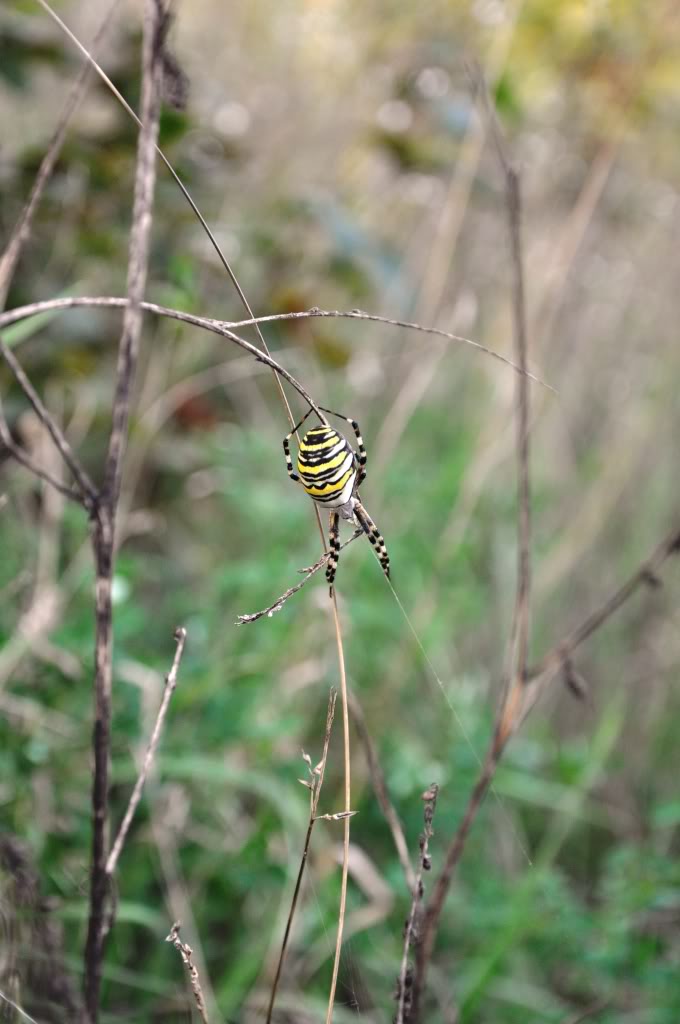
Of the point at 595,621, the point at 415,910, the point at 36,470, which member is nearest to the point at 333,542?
the point at 595,621

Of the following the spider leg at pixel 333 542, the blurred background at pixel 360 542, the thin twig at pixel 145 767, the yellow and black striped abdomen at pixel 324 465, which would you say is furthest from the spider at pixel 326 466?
the blurred background at pixel 360 542

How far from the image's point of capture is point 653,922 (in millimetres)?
1912

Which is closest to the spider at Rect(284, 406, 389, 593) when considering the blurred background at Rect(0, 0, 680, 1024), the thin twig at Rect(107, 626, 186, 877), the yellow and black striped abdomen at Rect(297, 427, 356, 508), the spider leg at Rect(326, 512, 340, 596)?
the yellow and black striped abdomen at Rect(297, 427, 356, 508)

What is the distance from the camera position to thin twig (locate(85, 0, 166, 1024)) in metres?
0.69

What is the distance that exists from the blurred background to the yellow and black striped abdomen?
0.59 metres

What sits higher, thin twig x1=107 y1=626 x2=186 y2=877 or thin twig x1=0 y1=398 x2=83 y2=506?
thin twig x1=0 y1=398 x2=83 y2=506

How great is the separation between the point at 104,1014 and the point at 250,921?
0.38m

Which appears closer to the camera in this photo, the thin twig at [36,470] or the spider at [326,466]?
the thin twig at [36,470]

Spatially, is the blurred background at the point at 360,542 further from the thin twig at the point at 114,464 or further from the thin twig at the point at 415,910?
the thin twig at the point at 114,464

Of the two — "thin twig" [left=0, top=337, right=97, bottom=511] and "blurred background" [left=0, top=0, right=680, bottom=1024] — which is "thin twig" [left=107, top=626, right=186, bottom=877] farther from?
"blurred background" [left=0, top=0, right=680, bottom=1024]

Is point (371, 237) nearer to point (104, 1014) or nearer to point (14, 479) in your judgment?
point (14, 479)

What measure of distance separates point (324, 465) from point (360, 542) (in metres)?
0.74

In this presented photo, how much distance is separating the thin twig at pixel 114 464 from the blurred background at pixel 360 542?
413 millimetres

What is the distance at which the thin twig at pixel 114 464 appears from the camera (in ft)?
2.27
